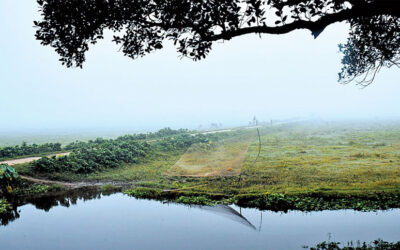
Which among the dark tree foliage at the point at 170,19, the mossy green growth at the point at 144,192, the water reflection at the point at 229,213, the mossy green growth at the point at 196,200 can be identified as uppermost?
the dark tree foliage at the point at 170,19

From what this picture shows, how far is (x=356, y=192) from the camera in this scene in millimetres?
9422

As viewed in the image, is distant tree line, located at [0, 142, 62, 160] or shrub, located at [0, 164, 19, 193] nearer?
shrub, located at [0, 164, 19, 193]

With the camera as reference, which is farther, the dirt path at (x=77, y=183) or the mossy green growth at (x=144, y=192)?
the dirt path at (x=77, y=183)

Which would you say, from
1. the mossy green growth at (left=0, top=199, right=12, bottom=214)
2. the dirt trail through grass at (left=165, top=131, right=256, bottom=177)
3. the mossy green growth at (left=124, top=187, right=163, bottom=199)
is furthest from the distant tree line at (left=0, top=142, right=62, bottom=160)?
the dirt trail through grass at (left=165, top=131, right=256, bottom=177)

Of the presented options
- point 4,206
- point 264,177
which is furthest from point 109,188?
point 264,177

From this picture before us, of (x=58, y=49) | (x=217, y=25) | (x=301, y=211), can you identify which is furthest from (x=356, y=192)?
(x=58, y=49)

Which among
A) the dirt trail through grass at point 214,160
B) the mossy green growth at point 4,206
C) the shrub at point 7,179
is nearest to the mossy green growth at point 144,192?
the dirt trail through grass at point 214,160

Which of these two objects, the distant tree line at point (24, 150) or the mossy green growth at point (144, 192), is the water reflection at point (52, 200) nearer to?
the mossy green growth at point (144, 192)

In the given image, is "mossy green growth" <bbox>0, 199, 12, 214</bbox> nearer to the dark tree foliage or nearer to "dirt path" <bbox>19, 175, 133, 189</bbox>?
"dirt path" <bbox>19, 175, 133, 189</bbox>

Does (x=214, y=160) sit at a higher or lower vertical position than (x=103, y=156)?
lower

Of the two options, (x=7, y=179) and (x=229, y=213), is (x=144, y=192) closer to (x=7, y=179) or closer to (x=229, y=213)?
(x=229, y=213)

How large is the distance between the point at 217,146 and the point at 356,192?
625cm

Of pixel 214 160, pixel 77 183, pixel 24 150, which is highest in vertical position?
pixel 24 150

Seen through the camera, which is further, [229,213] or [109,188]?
[109,188]
